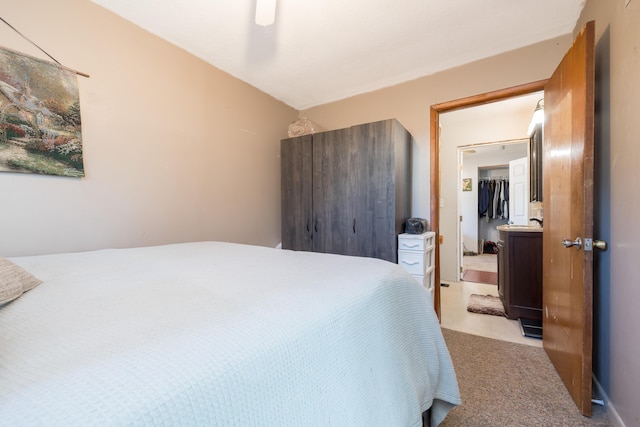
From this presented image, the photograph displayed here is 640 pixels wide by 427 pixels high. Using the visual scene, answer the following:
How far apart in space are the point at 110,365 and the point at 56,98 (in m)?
1.94

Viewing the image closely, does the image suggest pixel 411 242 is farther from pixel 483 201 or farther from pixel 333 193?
pixel 483 201

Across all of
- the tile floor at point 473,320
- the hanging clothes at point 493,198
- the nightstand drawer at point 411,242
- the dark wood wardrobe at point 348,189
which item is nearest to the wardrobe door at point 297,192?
the dark wood wardrobe at point 348,189

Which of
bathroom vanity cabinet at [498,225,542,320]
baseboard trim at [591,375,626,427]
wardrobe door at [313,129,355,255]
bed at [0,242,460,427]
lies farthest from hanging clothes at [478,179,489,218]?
bed at [0,242,460,427]

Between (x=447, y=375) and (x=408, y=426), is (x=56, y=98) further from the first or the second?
(x=447, y=375)

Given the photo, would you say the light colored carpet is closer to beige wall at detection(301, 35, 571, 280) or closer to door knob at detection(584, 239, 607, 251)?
door knob at detection(584, 239, 607, 251)

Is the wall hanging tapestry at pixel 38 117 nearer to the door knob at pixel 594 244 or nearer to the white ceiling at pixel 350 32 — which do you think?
the white ceiling at pixel 350 32

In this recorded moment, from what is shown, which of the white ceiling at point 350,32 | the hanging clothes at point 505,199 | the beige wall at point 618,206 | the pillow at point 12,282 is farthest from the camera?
the hanging clothes at point 505,199

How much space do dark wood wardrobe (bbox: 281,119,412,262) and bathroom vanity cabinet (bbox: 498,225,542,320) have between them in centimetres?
108

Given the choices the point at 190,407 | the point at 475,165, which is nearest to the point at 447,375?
the point at 190,407

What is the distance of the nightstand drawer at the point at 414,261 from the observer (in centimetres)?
226

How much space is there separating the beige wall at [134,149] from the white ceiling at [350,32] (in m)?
0.21

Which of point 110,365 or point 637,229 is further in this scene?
point 637,229

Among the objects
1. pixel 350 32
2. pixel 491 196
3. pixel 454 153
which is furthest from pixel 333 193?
pixel 491 196

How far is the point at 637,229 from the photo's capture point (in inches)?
43.6
